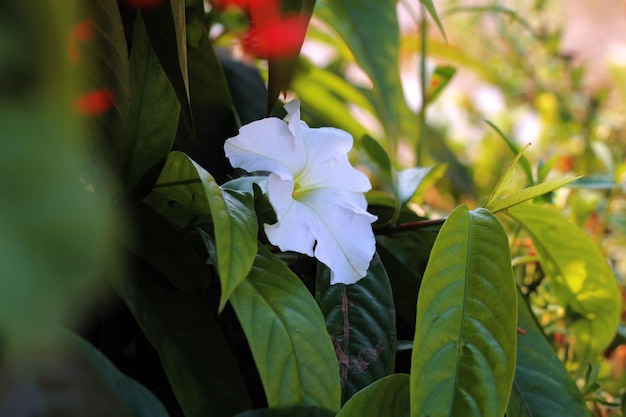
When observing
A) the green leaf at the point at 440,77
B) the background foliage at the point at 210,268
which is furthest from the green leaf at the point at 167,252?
the green leaf at the point at 440,77

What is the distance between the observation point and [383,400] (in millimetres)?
311

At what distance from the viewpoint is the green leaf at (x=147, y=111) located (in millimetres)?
364

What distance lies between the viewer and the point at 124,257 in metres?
0.33

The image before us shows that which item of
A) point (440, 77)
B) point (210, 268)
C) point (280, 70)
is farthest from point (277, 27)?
point (440, 77)

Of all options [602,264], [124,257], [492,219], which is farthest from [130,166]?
[602,264]

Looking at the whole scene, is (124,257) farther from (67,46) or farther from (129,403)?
(67,46)

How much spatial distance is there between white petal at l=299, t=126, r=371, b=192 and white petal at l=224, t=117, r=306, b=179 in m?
0.01

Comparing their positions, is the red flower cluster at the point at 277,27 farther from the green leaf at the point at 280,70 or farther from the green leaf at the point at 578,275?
the green leaf at the point at 578,275

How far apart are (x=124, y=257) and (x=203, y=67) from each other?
0.16 m

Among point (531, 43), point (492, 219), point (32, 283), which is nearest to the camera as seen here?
point (32, 283)

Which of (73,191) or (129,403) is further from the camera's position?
(129,403)

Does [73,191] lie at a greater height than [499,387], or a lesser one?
greater

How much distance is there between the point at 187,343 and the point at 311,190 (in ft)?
0.33

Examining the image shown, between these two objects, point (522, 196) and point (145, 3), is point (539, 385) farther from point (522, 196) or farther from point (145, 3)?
point (145, 3)
